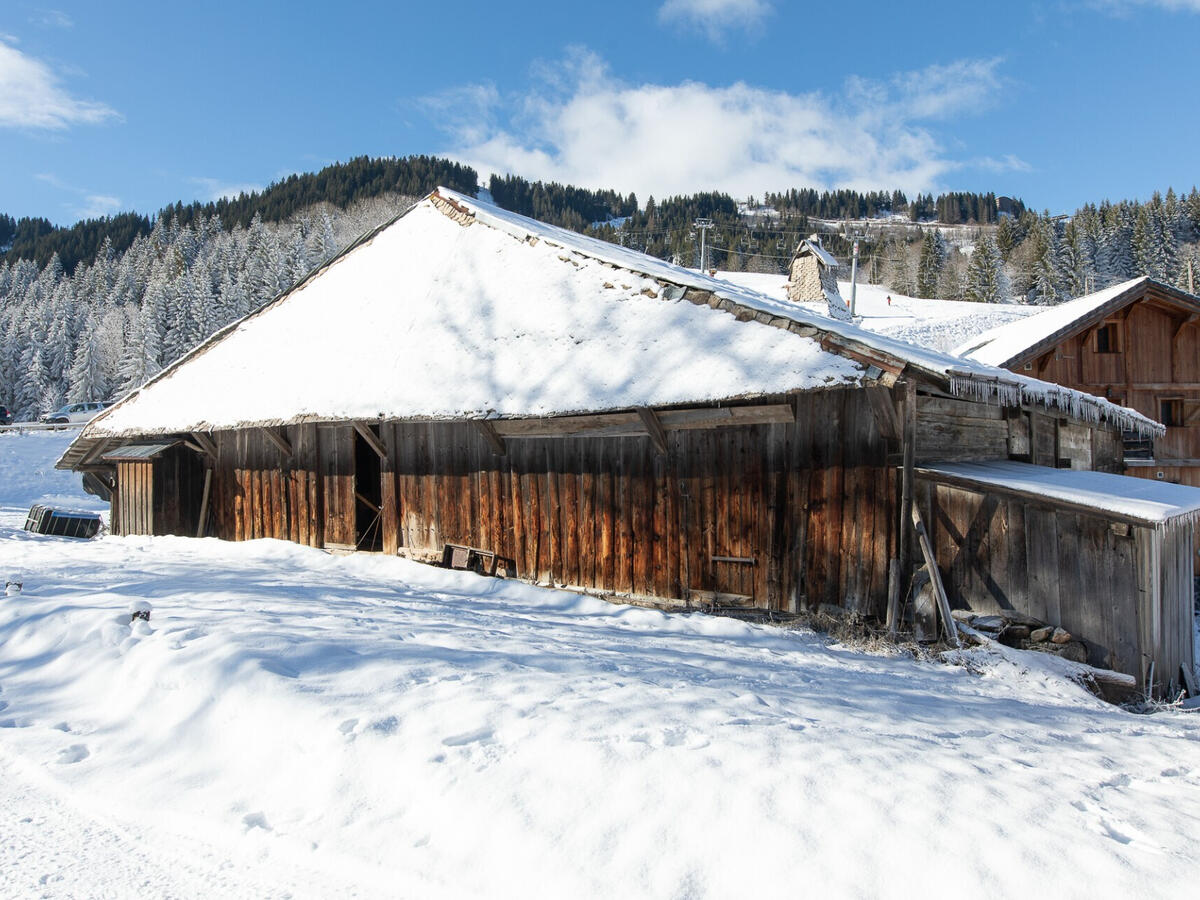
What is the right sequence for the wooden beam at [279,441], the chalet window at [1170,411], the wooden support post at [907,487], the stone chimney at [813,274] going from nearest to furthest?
the wooden support post at [907,487] → the wooden beam at [279,441] → the chalet window at [1170,411] → the stone chimney at [813,274]

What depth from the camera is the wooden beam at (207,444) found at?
14156 mm

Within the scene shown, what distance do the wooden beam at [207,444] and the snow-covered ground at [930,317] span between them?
1392 inches

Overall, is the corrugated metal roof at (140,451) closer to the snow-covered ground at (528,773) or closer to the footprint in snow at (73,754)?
the snow-covered ground at (528,773)

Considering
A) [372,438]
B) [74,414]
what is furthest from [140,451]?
[74,414]

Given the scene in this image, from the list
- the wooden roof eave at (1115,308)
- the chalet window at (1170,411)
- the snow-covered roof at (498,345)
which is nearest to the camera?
the snow-covered roof at (498,345)

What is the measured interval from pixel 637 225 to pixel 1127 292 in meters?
118

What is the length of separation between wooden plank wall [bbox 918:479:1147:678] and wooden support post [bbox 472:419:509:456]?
5.54 m

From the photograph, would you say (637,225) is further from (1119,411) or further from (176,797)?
(176,797)

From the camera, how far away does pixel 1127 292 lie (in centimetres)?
1805

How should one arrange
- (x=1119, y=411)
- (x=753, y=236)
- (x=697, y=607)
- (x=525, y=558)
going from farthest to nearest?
1. (x=753, y=236)
2. (x=1119, y=411)
3. (x=525, y=558)
4. (x=697, y=607)

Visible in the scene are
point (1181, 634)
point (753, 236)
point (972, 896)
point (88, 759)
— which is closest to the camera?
point (972, 896)

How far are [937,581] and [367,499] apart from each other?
9.68 metres

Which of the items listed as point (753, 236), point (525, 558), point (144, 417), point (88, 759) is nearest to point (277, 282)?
point (144, 417)

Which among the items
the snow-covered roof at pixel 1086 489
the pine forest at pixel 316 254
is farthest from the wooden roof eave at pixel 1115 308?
the pine forest at pixel 316 254
